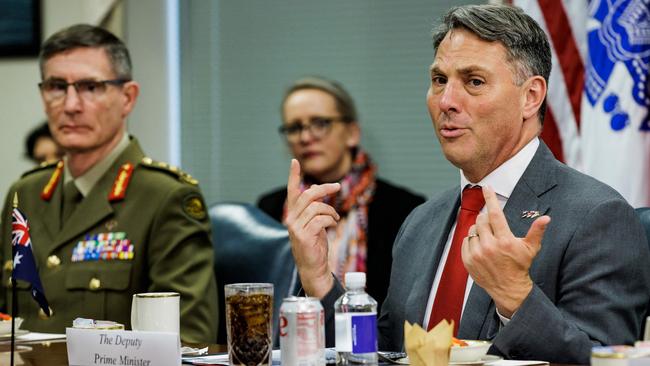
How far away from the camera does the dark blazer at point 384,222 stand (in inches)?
175

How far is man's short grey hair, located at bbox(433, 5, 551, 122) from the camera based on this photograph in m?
2.29

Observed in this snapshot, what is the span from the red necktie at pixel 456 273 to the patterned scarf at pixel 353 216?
2.04 m

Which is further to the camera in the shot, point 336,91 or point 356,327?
point 336,91

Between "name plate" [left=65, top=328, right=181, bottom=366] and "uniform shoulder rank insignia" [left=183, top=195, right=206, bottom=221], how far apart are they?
1.22 meters

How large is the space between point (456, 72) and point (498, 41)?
11 centimetres

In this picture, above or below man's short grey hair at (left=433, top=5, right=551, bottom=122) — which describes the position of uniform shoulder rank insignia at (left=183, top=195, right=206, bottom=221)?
below

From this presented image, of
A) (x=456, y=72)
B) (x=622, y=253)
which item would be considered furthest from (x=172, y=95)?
(x=622, y=253)

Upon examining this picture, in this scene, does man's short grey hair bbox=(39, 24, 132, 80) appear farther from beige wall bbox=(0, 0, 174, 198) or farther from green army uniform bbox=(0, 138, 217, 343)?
beige wall bbox=(0, 0, 174, 198)

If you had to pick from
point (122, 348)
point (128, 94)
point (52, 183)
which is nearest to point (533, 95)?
point (122, 348)

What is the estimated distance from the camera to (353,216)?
15.2 feet

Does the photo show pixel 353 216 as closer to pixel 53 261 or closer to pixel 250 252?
pixel 250 252

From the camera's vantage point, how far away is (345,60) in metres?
4.98

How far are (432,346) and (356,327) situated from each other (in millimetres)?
169

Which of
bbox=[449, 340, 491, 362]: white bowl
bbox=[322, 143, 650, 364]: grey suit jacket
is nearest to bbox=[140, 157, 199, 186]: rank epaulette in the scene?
bbox=[322, 143, 650, 364]: grey suit jacket
